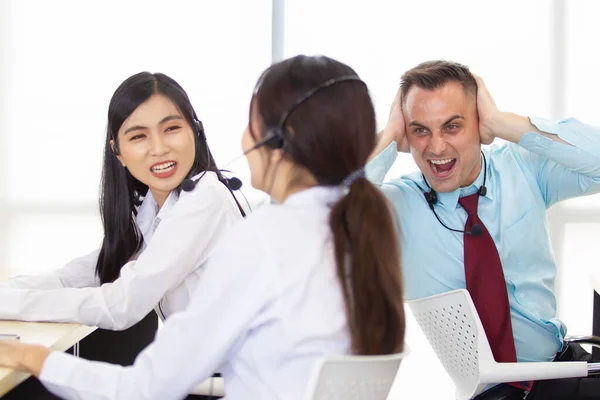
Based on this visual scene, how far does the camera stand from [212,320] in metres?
1.16

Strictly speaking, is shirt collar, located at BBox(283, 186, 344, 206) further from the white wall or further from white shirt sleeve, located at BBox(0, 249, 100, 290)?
the white wall

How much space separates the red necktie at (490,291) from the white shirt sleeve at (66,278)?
106 cm

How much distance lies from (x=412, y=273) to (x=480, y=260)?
203 millimetres

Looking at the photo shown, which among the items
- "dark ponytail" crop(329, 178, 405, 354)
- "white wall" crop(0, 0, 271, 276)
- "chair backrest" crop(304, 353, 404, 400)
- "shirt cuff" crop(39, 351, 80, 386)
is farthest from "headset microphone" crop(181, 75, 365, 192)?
"white wall" crop(0, 0, 271, 276)

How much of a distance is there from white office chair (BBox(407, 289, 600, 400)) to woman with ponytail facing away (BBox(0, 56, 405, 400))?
0.49 m

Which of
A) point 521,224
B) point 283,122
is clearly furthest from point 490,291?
point 283,122

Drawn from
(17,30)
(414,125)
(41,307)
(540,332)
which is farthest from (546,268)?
(17,30)

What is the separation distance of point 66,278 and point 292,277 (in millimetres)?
1099

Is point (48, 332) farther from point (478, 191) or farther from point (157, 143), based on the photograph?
point (478, 191)

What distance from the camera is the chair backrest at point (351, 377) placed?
1.13 metres

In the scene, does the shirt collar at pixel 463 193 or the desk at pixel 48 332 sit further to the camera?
the shirt collar at pixel 463 193

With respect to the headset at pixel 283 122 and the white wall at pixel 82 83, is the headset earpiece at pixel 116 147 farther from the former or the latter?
the white wall at pixel 82 83

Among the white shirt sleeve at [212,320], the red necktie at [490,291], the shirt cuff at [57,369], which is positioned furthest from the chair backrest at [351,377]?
the red necktie at [490,291]

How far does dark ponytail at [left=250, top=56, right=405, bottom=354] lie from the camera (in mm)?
1198
